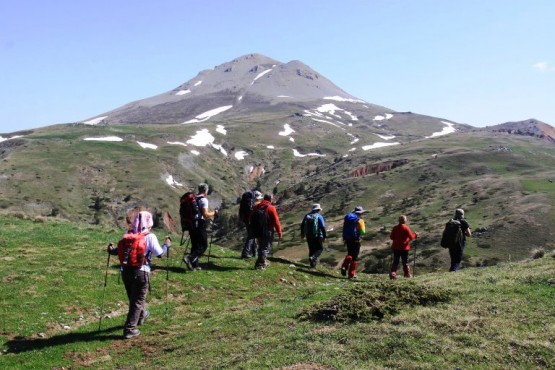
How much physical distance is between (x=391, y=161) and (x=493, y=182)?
5503 centimetres

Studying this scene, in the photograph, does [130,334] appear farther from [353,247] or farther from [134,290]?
[353,247]

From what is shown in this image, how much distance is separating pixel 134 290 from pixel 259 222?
965 centimetres

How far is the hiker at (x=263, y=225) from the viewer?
22250 millimetres

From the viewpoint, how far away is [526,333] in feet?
33.2

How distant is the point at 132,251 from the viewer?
42.1 feet

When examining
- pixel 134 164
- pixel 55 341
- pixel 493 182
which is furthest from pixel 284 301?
pixel 134 164

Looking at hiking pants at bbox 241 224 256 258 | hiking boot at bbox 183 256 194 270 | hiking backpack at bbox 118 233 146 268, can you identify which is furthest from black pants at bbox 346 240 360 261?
hiking backpack at bbox 118 233 146 268

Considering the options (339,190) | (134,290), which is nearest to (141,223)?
(134,290)

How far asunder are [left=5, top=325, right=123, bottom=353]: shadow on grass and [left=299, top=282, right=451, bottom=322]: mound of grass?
214 inches

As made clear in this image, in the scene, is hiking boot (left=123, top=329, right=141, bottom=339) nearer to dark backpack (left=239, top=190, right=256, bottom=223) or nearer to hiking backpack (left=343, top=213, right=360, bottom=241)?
dark backpack (left=239, top=190, right=256, bottom=223)

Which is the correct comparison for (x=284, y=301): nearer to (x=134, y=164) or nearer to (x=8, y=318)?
(x=8, y=318)

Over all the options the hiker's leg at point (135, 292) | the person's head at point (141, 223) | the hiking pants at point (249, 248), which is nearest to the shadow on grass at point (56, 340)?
the hiker's leg at point (135, 292)

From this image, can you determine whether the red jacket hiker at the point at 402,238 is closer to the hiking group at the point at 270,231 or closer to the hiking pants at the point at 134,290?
the hiking group at the point at 270,231

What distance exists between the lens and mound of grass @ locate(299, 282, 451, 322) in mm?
11781
